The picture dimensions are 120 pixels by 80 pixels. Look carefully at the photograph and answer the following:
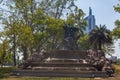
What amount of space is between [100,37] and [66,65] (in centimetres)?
1814

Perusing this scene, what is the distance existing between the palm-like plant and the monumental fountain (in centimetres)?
1074

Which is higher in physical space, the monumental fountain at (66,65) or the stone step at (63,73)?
the monumental fountain at (66,65)

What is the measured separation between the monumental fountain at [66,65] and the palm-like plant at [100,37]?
1074 cm

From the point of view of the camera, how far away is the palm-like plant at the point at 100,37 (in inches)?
1925

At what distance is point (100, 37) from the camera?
49344mm

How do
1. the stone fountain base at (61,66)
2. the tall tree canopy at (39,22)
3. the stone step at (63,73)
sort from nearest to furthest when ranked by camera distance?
the stone step at (63,73)
the stone fountain base at (61,66)
the tall tree canopy at (39,22)

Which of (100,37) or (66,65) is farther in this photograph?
(100,37)

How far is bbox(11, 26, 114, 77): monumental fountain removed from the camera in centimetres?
2875

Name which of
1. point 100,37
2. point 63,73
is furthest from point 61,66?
point 100,37

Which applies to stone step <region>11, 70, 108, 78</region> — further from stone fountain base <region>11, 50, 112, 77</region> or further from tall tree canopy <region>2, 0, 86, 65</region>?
tall tree canopy <region>2, 0, 86, 65</region>

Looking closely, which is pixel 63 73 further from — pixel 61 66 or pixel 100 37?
pixel 100 37

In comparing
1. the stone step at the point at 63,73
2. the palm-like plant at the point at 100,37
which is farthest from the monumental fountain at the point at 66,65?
the palm-like plant at the point at 100,37

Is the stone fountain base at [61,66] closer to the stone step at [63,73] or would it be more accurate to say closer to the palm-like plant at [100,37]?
the stone step at [63,73]

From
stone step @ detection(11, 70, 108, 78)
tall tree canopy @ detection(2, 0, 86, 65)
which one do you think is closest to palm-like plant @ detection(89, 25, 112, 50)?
tall tree canopy @ detection(2, 0, 86, 65)
